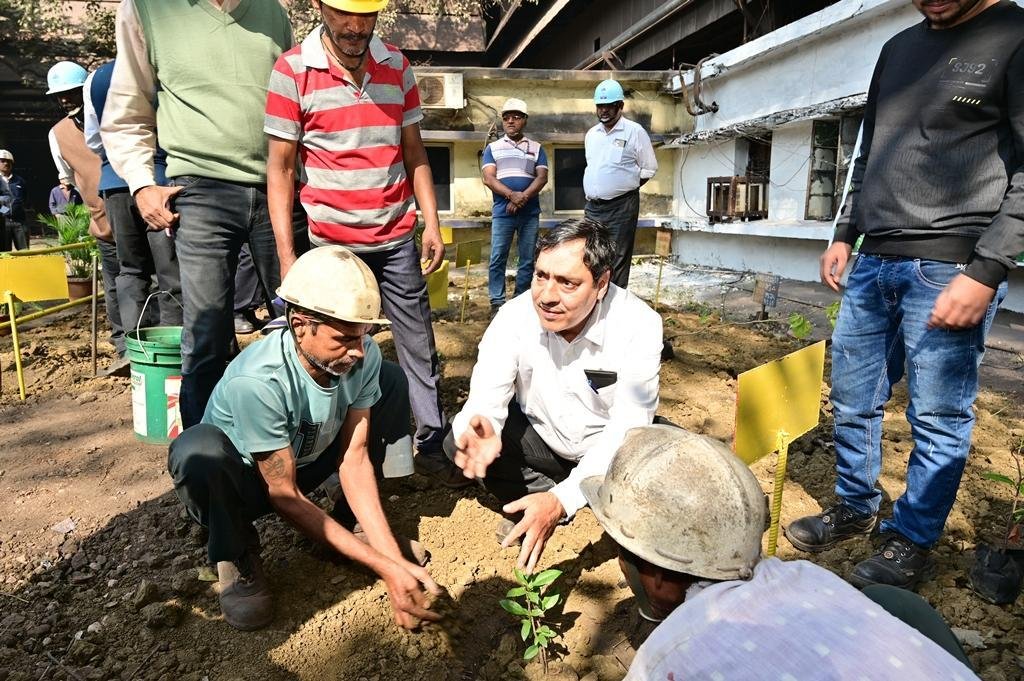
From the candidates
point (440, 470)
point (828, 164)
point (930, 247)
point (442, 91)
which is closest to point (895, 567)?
point (930, 247)

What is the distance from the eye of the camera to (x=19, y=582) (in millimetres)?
2246

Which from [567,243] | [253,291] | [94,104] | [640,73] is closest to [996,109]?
[567,243]

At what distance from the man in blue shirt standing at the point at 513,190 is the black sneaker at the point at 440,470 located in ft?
9.95

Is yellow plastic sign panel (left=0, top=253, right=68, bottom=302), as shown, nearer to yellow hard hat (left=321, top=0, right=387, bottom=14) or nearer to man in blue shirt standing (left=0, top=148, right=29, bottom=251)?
yellow hard hat (left=321, top=0, right=387, bottom=14)

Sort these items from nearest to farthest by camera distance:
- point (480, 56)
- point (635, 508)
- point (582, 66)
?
point (635, 508), point (582, 66), point (480, 56)

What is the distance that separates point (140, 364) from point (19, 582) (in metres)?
0.91

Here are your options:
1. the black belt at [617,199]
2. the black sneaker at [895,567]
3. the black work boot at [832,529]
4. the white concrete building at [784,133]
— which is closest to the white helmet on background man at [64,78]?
the black belt at [617,199]

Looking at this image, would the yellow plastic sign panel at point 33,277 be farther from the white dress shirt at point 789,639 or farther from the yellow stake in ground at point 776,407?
the white dress shirt at point 789,639

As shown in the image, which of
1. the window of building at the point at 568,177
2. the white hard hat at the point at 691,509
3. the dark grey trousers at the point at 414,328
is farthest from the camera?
the window of building at the point at 568,177

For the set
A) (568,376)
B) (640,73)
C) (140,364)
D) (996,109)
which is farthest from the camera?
(640,73)

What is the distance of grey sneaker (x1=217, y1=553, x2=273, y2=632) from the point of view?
6.61ft

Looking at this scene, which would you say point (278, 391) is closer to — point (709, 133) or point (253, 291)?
point (253, 291)

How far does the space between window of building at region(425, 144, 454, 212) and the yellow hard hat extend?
29.1ft

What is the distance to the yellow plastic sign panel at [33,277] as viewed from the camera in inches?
144
